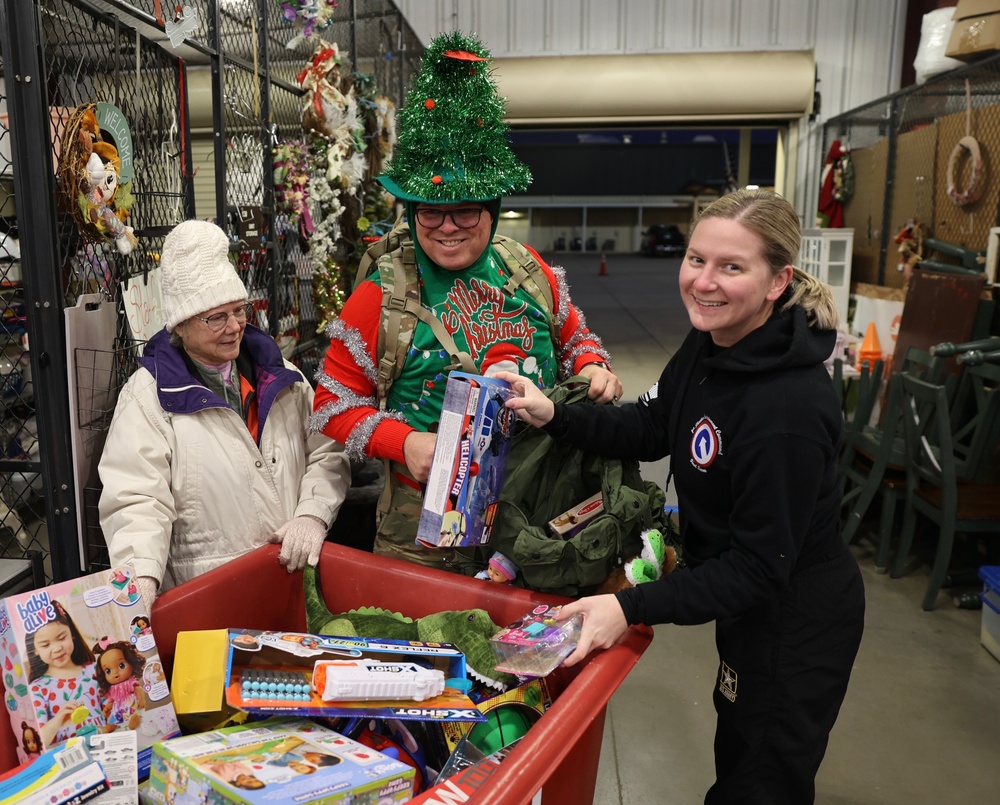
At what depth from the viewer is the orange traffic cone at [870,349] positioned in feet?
17.8

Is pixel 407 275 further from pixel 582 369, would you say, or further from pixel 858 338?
pixel 858 338

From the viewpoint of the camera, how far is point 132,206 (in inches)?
81.3

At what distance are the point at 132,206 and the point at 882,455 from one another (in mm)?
3328

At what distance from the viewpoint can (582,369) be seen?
194cm

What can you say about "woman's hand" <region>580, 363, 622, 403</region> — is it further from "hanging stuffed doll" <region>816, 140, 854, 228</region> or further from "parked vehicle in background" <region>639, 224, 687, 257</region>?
"parked vehicle in background" <region>639, 224, 687, 257</region>

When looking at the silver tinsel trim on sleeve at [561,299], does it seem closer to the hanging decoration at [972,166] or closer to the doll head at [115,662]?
the doll head at [115,662]

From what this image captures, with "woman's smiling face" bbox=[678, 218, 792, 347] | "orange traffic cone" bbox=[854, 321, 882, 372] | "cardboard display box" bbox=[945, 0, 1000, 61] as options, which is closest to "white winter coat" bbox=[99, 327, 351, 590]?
"woman's smiling face" bbox=[678, 218, 792, 347]

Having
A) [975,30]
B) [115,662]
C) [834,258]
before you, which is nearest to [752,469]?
[115,662]

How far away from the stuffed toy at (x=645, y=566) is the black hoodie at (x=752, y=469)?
8 cm

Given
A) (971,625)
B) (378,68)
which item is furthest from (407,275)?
(378,68)

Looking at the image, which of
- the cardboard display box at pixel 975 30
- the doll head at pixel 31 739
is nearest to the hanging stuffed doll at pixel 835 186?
the cardboard display box at pixel 975 30

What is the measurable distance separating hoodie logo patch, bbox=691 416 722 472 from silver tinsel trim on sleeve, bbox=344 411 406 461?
27.7 inches

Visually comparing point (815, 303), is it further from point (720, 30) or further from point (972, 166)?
point (720, 30)

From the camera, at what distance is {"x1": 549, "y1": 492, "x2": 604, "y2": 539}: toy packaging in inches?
61.7
